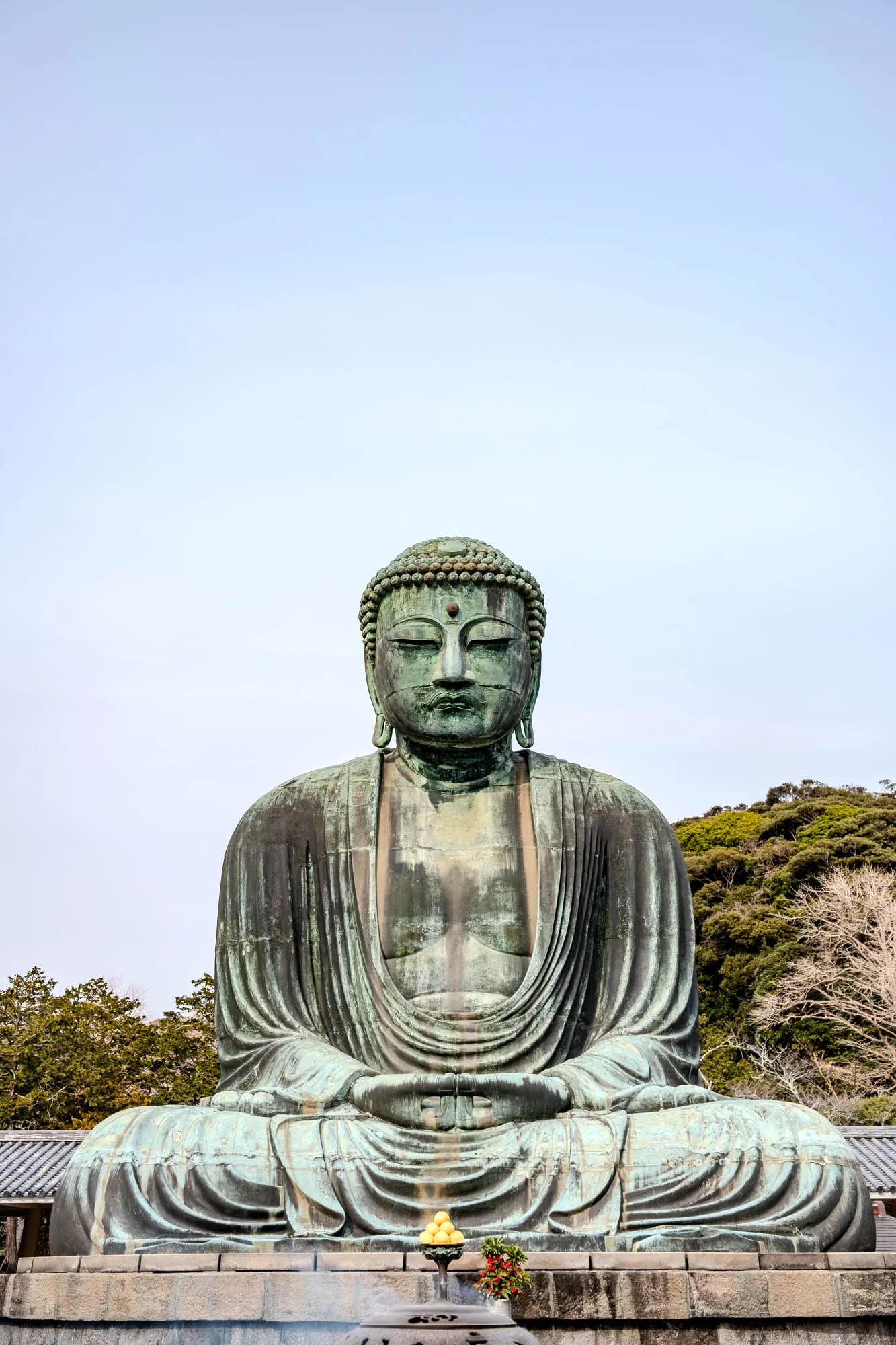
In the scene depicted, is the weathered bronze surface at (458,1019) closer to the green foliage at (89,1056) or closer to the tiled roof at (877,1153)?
the tiled roof at (877,1153)

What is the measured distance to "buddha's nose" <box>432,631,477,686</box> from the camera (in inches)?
321

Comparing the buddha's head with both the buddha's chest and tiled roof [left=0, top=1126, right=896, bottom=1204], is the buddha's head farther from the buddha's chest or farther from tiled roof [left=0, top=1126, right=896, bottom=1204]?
tiled roof [left=0, top=1126, right=896, bottom=1204]

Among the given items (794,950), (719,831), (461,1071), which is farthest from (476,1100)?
(719,831)

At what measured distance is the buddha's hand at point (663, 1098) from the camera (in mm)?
6887

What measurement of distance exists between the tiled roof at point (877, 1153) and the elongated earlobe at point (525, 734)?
12.0m

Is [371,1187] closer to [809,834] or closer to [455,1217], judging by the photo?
[455,1217]

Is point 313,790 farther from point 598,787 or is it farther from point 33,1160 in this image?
point 33,1160

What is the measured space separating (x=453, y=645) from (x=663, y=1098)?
270 centimetres

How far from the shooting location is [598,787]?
8.65m

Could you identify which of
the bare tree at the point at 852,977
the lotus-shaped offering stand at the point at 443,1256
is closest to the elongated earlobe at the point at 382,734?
the lotus-shaped offering stand at the point at 443,1256

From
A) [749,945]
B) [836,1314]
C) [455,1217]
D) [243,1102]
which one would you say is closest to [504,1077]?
[455,1217]

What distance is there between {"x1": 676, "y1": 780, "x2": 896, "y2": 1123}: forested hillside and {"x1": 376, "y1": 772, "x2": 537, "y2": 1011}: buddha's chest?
66.5 feet

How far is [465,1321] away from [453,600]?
4935 mm


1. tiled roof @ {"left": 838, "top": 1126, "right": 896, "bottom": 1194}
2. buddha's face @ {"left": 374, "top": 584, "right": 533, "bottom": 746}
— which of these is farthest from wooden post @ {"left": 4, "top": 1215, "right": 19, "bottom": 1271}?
buddha's face @ {"left": 374, "top": 584, "right": 533, "bottom": 746}
